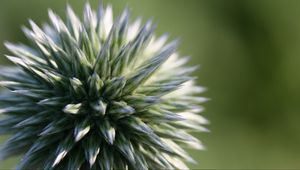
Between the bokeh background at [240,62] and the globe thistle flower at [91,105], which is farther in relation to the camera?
the bokeh background at [240,62]

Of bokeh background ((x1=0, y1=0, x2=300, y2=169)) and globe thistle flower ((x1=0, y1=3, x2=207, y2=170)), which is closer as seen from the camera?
globe thistle flower ((x1=0, y1=3, x2=207, y2=170))

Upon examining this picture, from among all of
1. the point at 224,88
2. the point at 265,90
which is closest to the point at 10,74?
the point at 224,88

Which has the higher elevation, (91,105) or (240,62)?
(240,62)

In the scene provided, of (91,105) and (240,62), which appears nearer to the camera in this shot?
(91,105)

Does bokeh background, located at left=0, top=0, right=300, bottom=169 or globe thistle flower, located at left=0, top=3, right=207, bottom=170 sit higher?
bokeh background, located at left=0, top=0, right=300, bottom=169

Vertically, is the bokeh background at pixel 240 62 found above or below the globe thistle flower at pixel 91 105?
above
